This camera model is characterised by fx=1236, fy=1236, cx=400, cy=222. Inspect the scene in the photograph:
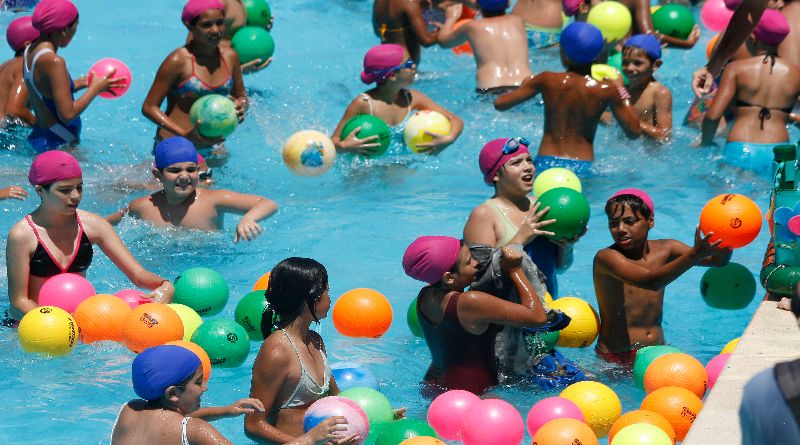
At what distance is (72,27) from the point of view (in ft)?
34.0

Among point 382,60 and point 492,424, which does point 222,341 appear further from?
point 382,60

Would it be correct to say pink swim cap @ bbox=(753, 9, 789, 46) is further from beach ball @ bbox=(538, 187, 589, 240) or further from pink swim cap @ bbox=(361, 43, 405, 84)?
beach ball @ bbox=(538, 187, 589, 240)

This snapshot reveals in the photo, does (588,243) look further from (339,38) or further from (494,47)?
(339,38)

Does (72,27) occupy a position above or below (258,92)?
above

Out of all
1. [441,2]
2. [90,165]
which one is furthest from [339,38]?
[90,165]

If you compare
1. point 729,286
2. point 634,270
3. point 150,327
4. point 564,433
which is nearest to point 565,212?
point 634,270

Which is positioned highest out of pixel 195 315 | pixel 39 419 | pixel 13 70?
pixel 13 70

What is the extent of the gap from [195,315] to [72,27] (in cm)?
359

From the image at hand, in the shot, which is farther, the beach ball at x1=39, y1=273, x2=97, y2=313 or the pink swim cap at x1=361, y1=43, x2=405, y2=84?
the pink swim cap at x1=361, y1=43, x2=405, y2=84

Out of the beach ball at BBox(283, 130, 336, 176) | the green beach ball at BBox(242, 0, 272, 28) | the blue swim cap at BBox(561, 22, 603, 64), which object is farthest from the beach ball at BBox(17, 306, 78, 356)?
the green beach ball at BBox(242, 0, 272, 28)

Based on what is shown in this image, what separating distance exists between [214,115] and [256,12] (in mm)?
4257

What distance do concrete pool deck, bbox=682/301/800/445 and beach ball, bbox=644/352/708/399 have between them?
45 centimetres

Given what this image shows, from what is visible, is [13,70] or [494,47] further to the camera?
[494,47]

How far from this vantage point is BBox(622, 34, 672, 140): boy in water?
11.2 meters
